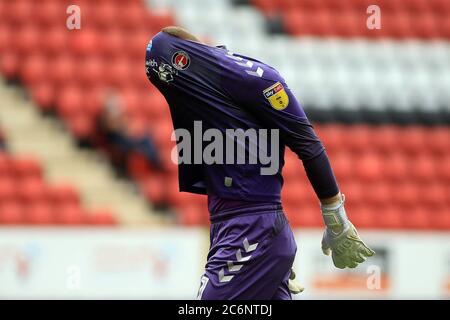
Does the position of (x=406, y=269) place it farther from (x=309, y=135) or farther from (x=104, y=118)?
(x=309, y=135)

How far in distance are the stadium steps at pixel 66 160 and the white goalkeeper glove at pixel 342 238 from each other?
661cm

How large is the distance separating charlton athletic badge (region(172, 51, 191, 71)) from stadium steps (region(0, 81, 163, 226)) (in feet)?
21.7

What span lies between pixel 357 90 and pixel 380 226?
2.20 meters

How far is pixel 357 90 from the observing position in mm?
11977

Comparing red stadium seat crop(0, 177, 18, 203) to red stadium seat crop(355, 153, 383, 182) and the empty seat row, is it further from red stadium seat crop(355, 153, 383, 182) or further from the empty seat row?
red stadium seat crop(355, 153, 383, 182)

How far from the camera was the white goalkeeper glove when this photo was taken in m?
3.70

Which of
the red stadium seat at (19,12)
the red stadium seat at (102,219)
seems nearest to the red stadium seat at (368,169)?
the red stadium seat at (102,219)

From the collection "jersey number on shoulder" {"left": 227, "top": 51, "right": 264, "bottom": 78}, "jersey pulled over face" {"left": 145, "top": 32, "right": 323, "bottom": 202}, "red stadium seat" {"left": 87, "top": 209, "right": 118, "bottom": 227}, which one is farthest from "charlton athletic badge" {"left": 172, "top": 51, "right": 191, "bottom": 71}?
"red stadium seat" {"left": 87, "top": 209, "right": 118, "bottom": 227}

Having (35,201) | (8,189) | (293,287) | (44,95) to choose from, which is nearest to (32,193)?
(35,201)

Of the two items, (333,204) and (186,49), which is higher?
(186,49)

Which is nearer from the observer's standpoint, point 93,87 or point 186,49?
point 186,49

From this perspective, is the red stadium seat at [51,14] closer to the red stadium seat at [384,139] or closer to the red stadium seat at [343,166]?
the red stadium seat at [343,166]

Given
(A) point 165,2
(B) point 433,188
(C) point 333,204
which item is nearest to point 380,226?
(B) point 433,188

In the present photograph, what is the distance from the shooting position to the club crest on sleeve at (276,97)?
363 cm
